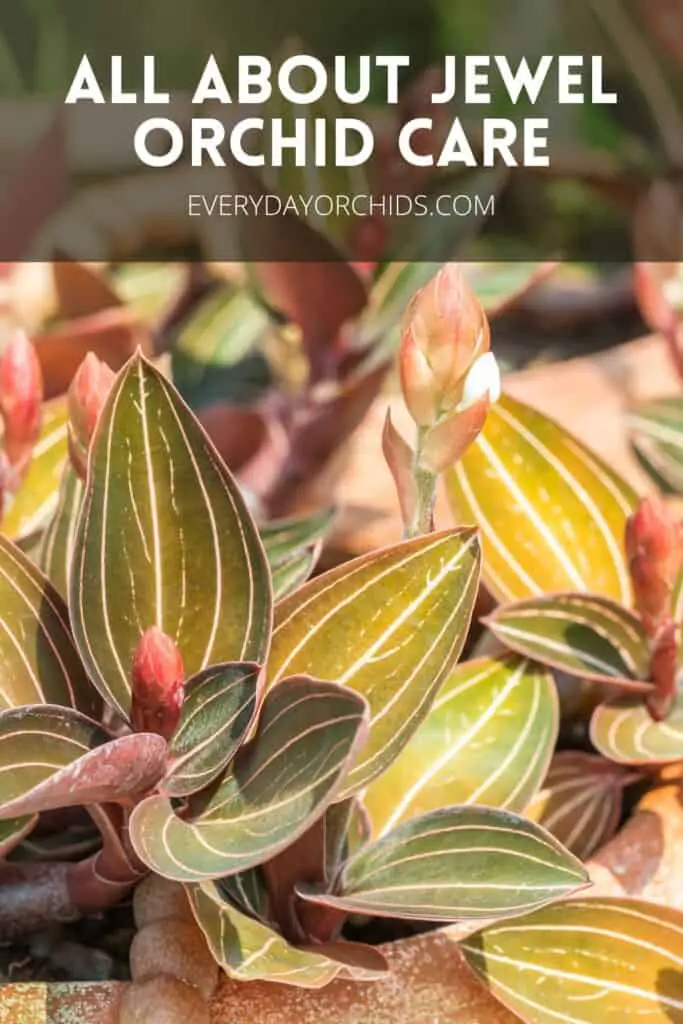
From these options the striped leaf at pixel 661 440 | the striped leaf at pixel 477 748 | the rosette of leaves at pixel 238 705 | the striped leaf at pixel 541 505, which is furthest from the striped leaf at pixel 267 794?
the striped leaf at pixel 661 440

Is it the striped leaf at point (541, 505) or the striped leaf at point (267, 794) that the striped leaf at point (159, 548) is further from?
the striped leaf at point (541, 505)

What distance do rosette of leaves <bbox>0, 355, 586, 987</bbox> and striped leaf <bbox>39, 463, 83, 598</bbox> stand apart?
3.8 inches

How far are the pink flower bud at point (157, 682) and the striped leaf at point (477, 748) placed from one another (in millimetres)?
138

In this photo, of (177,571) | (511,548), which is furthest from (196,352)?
(177,571)

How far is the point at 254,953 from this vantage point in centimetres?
47

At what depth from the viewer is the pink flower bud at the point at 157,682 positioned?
0.47m

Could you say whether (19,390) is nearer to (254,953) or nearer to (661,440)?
(254,953)

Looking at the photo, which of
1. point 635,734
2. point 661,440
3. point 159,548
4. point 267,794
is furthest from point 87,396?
point 661,440

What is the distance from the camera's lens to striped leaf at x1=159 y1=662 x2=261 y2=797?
0.48m

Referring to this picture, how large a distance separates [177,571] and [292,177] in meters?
0.52

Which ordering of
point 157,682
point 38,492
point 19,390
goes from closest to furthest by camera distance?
1. point 157,682
2. point 19,390
3. point 38,492

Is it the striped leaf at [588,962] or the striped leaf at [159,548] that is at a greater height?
the striped leaf at [159,548]

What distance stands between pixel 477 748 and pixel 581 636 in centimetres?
8

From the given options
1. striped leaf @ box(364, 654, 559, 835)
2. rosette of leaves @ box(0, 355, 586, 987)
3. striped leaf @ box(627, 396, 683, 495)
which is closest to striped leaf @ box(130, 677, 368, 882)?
rosette of leaves @ box(0, 355, 586, 987)
